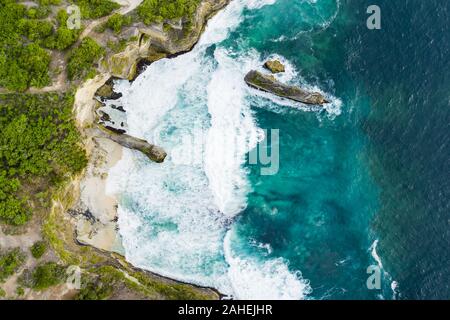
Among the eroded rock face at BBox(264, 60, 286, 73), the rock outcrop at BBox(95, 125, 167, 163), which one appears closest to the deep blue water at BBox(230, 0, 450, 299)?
the eroded rock face at BBox(264, 60, 286, 73)

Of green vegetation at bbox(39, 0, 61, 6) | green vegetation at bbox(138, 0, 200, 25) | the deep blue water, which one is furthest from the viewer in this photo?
green vegetation at bbox(138, 0, 200, 25)

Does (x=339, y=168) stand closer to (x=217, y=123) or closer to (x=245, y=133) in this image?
(x=245, y=133)

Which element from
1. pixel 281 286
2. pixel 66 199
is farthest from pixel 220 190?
pixel 66 199

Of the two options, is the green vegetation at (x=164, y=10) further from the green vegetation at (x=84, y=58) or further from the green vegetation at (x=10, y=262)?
the green vegetation at (x=10, y=262)

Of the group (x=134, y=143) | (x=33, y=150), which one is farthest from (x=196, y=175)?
(x=33, y=150)

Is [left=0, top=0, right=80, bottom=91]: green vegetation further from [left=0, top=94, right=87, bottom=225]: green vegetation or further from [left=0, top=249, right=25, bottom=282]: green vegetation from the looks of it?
[left=0, top=249, right=25, bottom=282]: green vegetation
